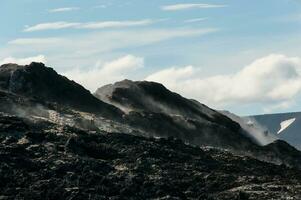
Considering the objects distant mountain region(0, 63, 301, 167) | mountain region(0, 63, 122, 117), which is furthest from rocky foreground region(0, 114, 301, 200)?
mountain region(0, 63, 122, 117)

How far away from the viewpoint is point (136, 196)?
269 feet

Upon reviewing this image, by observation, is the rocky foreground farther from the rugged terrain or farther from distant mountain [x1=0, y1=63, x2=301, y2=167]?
distant mountain [x1=0, y1=63, x2=301, y2=167]

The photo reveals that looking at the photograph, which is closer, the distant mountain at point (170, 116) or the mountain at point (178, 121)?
the mountain at point (178, 121)

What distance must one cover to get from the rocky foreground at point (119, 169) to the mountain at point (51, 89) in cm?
4367

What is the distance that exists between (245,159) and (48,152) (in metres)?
30.8

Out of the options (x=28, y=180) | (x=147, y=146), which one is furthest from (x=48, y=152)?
(x=147, y=146)

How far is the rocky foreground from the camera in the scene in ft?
271

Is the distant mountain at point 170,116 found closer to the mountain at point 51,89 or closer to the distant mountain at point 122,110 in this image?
the distant mountain at point 122,110

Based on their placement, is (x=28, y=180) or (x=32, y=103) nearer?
(x=28, y=180)

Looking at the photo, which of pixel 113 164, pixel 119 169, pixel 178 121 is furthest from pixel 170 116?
pixel 119 169

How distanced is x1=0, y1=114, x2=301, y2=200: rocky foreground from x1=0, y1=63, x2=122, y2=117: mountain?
1719 inches

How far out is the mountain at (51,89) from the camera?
150 m

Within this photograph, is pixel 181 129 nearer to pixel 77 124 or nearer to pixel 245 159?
pixel 77 124

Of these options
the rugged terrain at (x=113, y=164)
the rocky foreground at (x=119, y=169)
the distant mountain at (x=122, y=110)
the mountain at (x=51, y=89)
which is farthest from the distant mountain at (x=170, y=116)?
the rocky foreground at (x=119, y=169)
